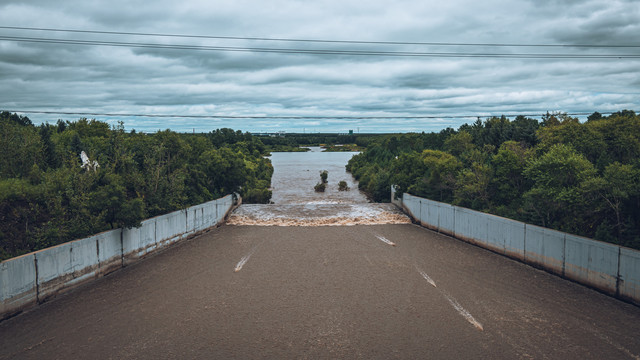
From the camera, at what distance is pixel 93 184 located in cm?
1934

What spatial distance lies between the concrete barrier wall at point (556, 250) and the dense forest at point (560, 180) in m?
1.26

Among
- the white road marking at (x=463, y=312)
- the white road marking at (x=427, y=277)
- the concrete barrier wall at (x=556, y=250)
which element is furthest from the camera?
the white road marking at (x=427, y=277)

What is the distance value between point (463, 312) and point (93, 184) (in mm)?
17583

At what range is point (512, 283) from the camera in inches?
611

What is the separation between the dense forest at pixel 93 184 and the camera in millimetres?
16016

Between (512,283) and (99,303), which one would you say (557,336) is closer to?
(512,283)

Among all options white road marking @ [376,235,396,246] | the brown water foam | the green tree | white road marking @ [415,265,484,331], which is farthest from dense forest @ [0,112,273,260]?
the green tree

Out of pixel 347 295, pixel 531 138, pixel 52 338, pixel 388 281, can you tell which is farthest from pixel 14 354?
pixel 531 138

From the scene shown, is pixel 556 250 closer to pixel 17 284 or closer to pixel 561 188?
pixel 561 188

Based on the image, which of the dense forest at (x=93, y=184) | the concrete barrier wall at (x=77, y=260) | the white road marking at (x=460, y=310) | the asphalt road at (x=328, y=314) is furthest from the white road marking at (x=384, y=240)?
the dense forest at (x=93, y=184)

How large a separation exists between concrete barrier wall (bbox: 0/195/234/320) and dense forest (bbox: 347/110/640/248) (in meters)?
18.6

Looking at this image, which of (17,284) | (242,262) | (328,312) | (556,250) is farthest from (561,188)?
(17,284)

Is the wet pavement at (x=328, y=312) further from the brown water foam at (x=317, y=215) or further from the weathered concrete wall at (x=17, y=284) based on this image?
the brown water foam at (x=317, y=215)

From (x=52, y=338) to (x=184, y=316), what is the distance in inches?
137
